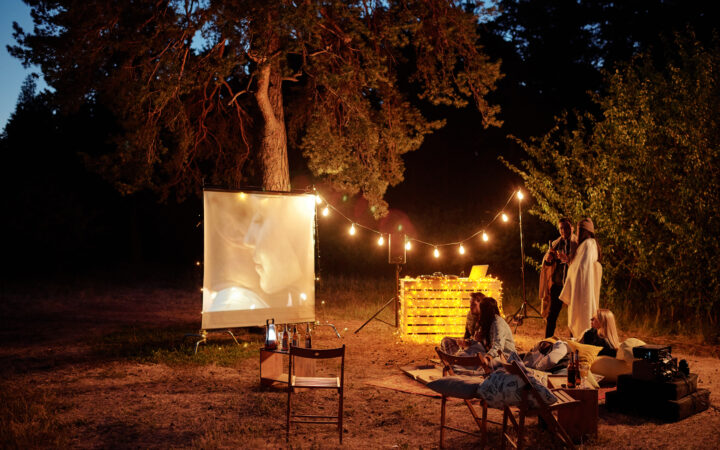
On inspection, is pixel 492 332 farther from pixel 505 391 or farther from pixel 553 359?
pixel 505 391

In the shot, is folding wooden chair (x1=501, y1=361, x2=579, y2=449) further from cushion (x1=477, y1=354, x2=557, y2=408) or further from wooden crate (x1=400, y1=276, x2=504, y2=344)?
wooden crate (x1=400, y1=276, x2=504, y2=344)

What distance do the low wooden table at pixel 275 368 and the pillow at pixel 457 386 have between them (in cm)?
247

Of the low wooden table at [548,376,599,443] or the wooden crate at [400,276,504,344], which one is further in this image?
the wooden crate at [400,276,504,344]

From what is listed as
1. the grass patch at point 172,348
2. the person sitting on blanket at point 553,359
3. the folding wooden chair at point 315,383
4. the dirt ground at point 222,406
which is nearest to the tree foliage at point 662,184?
the dirt ground at point 222,406

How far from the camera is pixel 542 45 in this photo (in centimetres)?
2091

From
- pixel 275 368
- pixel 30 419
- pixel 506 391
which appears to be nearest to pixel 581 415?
pixel 506 391

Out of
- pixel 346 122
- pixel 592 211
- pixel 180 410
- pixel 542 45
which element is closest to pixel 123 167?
pixel 346 122

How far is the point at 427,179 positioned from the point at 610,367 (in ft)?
65.3

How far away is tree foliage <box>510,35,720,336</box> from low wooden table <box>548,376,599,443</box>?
5618 mm

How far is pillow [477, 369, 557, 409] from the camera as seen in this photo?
13.3ft

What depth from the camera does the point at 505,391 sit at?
13.3 feet

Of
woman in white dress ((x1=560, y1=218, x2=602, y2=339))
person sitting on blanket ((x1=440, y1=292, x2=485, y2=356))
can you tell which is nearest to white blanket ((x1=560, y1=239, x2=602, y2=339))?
woman in white dress ((x1=560, y1=218, x2=602, y2=339))

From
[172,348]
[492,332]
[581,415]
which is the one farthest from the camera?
[172,348]

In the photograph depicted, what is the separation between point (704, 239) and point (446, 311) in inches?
164
